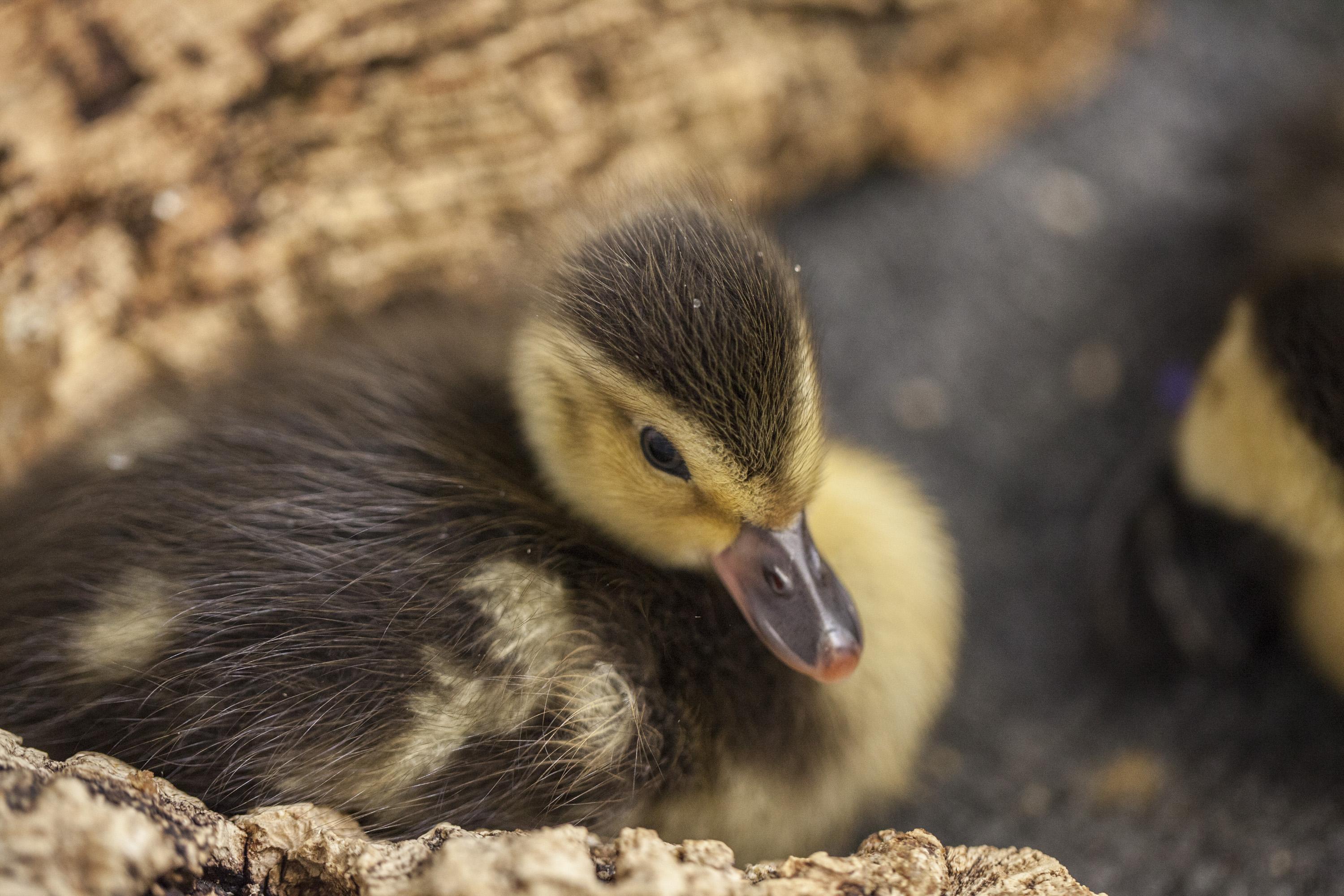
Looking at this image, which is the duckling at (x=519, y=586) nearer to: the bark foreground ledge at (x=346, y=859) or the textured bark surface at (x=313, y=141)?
the bark foreground ledge at (x=346, y=859)

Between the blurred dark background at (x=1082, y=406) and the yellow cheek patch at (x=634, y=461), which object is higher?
the yellow cheek patch at (x=634, y=461)

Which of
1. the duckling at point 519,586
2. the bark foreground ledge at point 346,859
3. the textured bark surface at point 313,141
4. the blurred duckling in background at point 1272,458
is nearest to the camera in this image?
the bark foreground ledge at point 346,859

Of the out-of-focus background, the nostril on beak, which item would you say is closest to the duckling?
the nostril on beak

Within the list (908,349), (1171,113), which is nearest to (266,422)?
(908,349)

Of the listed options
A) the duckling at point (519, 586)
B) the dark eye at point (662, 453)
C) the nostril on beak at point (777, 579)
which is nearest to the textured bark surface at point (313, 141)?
the duckling at point (519, 586)

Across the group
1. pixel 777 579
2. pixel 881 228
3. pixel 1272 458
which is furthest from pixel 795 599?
pixel 881 228

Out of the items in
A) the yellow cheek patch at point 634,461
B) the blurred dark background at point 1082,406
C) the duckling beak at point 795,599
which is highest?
the yellow cheek patch at point 634,461

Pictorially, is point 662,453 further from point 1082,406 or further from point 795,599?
point 1082,406
